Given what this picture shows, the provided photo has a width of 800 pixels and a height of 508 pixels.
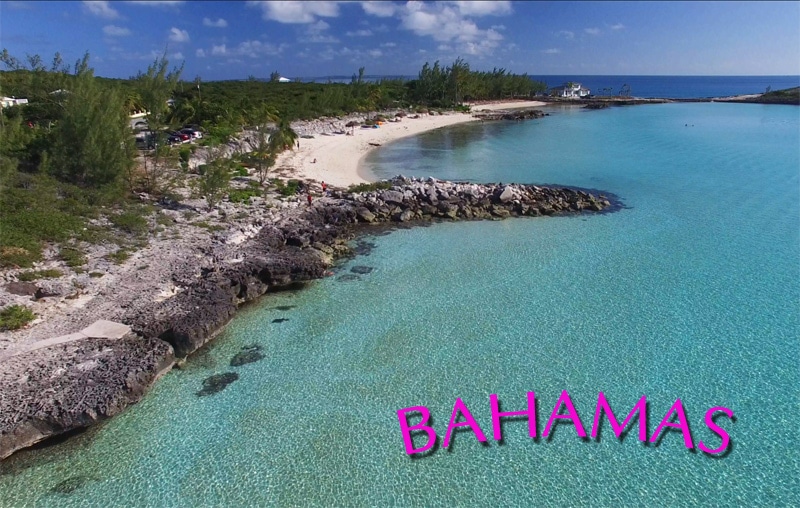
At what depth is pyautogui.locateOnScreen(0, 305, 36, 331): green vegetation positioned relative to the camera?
12422 mm

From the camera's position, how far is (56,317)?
43.4 ft

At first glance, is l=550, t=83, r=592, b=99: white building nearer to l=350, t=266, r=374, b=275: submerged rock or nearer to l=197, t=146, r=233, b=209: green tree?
l=197, t=146, r=233, b=209: green tree

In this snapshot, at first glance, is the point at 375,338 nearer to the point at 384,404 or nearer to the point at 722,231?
the point at 384,404

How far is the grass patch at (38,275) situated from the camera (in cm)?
1438

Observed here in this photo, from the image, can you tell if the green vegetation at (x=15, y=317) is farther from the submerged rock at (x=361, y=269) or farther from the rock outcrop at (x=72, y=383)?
the submerged rock at (x=361, y=269)

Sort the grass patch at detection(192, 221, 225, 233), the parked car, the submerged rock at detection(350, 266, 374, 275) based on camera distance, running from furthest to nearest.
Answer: the parked car, the grass patch at detection(192, 221, 225, 233), the submerged rock at detection(350, 266, 374, 275)

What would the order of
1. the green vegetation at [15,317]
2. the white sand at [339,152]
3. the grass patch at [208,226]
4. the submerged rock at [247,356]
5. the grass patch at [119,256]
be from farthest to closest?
the white sand at [339,152]
the grass patch at [208,226]
the grass patch at [119,256]
the submerged rock at [247,356]
the green vegetation at [15,317]

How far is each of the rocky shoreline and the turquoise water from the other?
1.87ft

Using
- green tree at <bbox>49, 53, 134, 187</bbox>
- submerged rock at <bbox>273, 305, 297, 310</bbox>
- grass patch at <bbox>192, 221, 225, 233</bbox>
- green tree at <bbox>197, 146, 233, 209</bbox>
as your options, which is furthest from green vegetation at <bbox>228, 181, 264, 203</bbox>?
submerged rock at <bbox>273, 305, 297, 310</bbox>

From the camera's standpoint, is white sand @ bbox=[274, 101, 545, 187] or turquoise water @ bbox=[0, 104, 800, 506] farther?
white sand @ bbox=[274, 101, 545, 187]

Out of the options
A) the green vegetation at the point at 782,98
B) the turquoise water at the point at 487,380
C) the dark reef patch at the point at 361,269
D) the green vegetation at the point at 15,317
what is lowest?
the turquoise water at the point at 487,380

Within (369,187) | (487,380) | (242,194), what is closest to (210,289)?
(487,380)

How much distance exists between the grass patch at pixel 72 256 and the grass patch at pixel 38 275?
1.94 feet

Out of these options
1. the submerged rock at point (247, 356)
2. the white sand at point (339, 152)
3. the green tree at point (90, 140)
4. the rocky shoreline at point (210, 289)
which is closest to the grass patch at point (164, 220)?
the rocky shoreline at point (210, 289)
